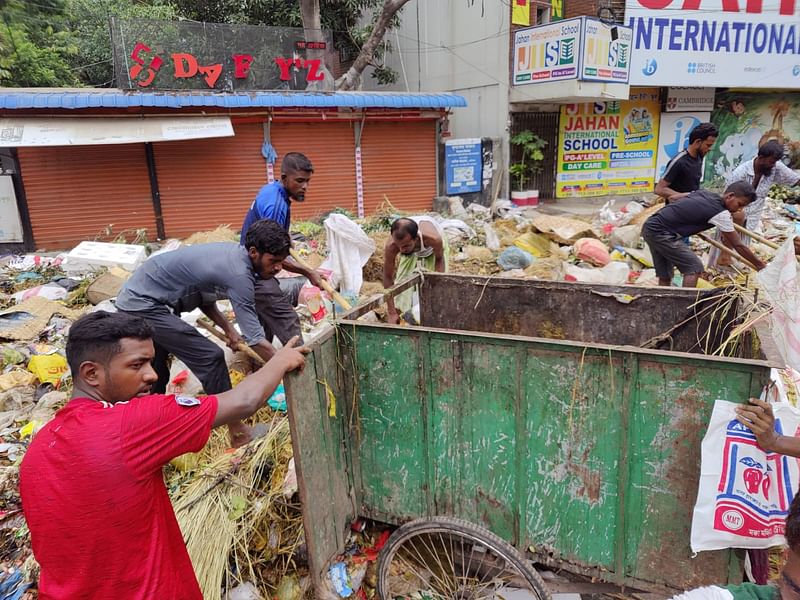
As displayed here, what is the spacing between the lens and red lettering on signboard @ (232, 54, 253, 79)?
1122 cm

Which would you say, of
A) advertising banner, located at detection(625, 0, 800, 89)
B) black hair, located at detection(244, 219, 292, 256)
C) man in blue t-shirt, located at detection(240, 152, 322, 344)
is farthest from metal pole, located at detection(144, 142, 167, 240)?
advertising banner, located at detection(625, 0, 800, 89)

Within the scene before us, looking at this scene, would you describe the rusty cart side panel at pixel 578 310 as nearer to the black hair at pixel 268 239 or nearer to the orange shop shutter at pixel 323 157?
the black hair at pixel 268 239

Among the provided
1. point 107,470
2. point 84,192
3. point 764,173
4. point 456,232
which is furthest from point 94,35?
point 107,470

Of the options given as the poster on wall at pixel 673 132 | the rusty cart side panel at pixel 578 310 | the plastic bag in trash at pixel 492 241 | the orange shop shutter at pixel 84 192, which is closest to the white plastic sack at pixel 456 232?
the plastic bag in trash at pixel 492 241

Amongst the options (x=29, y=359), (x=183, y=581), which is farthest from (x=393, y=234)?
(x=29, y=359)

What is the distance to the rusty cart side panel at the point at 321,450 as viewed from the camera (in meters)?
2.37

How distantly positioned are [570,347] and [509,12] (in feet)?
42.0

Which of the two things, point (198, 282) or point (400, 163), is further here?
point (400, 163)

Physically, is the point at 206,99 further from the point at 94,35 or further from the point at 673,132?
the point at 673,132

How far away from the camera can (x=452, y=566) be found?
2566 millimetres

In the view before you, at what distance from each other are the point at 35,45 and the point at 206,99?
11.4 metres

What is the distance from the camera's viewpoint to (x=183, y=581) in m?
1.84

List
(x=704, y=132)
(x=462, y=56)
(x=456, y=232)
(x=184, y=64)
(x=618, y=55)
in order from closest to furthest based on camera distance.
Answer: (x=704, y=132) → (x=456, y=232) → (x=184, y=64) → (x=618, y=55) → (x=462, y=56)

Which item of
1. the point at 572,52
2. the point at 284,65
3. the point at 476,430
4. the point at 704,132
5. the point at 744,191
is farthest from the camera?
the point at 572,52
